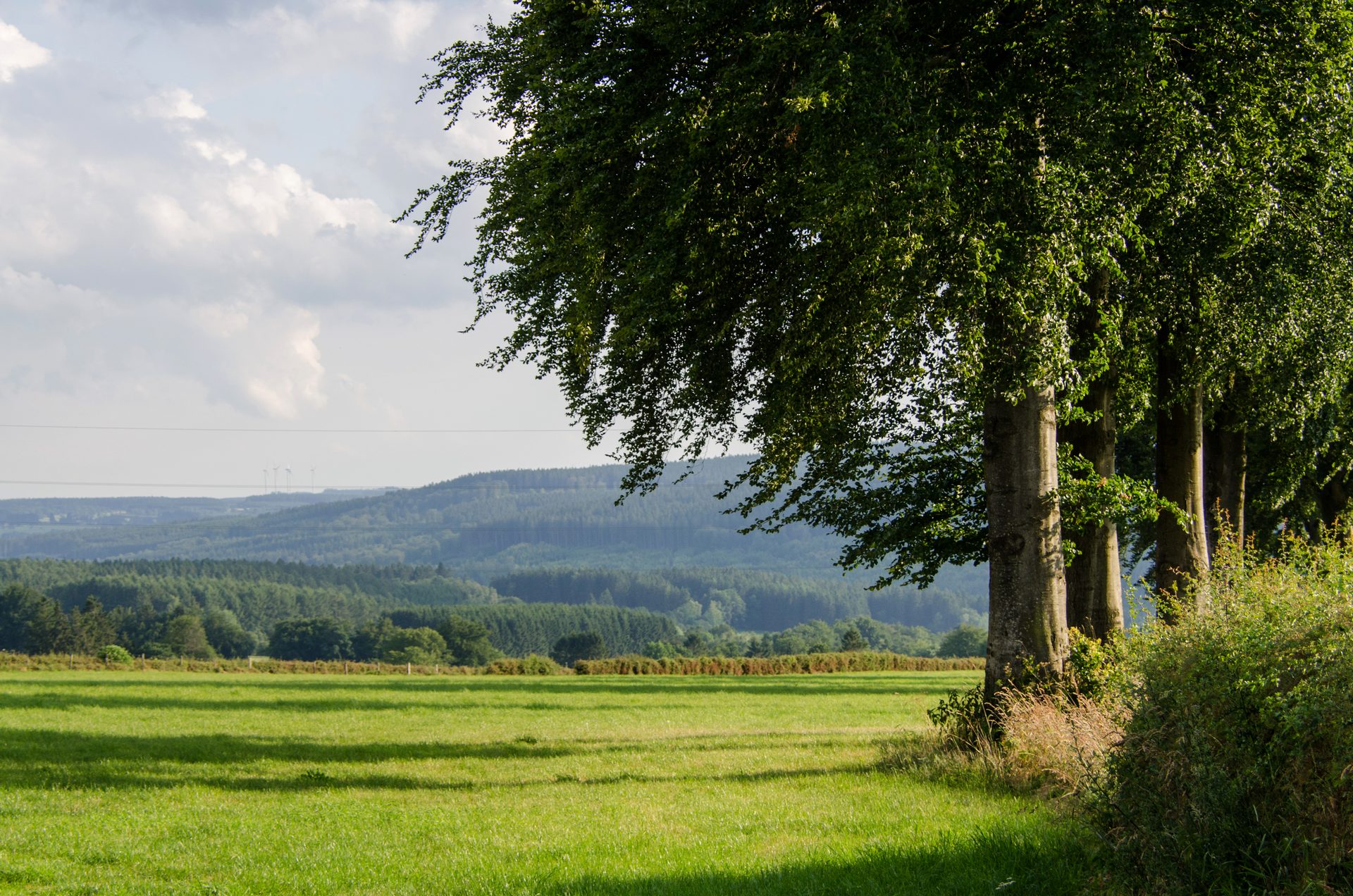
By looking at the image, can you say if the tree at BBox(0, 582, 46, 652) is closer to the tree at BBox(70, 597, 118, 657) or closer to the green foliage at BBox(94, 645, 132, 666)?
the tree at BBox(70, 597, 118, 657)

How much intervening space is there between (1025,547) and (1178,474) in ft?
22.8

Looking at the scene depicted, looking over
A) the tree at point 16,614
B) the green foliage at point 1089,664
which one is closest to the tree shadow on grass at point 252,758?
the green foliage at point 1089,664

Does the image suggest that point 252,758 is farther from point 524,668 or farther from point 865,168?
point 524,668

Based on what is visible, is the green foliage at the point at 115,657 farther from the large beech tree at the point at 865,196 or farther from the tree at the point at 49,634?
the tree at the point at 49,634

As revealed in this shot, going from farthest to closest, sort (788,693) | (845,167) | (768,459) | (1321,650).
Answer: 1. (788,693)
2. (768,459)
3. (845,167)
4. (1321,650)

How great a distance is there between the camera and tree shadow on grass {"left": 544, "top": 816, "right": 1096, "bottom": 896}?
830 centimetres

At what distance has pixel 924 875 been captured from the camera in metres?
8.69

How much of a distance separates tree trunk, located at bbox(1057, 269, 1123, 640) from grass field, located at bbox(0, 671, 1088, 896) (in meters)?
3.96

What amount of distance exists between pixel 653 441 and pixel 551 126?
21.0 ft

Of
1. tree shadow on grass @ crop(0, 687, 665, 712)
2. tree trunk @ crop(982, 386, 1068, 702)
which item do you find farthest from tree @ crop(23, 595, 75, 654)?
tree trunk @ crop(982, 386, 1068, 702)

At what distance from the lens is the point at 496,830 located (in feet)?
38.0

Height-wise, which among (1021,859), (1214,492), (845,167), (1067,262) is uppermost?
Result: (845,167)

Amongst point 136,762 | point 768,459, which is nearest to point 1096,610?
point 768,459

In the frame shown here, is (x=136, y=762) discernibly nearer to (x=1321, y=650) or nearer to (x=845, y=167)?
(x=845, y=167)
